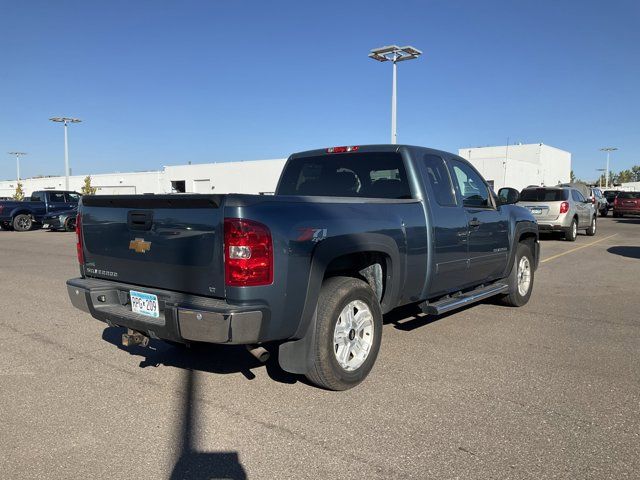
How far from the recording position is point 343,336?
4031mm

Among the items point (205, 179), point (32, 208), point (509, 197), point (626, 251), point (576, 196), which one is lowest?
point (626, 251)

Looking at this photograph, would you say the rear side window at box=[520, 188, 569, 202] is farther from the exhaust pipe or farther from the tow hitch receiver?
the tow hitch receiver

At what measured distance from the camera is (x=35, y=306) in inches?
280

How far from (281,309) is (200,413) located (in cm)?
98

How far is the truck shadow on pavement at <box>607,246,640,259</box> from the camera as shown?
42.6ft

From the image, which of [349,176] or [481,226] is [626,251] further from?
[349,176]

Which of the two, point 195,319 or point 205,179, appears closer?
point 195,319

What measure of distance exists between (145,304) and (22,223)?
23890mm

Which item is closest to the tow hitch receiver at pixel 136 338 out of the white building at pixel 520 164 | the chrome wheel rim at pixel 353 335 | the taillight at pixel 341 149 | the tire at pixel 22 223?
the chrome wheel rim at pixel 353 335

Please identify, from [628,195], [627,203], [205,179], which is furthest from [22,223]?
[205,179]

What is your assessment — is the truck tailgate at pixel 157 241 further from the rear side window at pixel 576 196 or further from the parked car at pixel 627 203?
the parked car at pixel 627 203

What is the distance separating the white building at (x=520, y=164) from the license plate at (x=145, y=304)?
1573 inches

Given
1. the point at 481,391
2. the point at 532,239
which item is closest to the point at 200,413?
the point at 481,391

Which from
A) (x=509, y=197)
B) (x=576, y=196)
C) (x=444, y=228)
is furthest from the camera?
(x=576, y=196)
